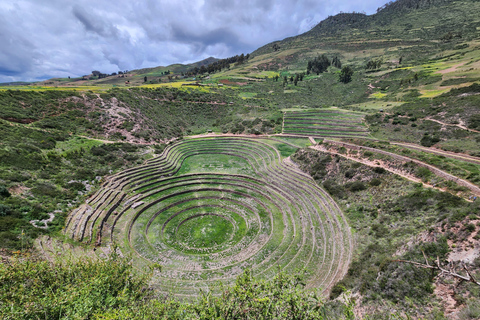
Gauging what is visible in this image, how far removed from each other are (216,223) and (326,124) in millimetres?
37246

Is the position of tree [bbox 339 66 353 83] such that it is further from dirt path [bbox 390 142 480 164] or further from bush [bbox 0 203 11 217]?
bush [bbox 0 203 11 217]

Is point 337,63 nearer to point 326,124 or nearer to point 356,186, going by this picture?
point 326,124

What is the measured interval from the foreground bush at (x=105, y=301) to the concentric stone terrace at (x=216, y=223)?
5004 millimetres

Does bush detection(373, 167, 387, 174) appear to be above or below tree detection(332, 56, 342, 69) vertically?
below

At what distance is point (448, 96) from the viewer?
1604 inches

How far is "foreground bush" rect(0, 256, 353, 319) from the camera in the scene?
8.05 meters

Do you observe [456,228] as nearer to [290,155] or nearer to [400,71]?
[290,155]

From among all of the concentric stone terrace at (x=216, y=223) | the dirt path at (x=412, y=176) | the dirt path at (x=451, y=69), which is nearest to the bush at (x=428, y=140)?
the dirt path at (x=412, y=176)

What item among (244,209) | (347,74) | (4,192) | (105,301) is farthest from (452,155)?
(347,74)

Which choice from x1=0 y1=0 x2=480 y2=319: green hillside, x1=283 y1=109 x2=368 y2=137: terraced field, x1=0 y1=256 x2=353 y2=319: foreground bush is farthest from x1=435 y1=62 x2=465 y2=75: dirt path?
x1=0 y1=256 x2=353 y2=319: foreground bush

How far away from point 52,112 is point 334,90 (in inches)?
3753

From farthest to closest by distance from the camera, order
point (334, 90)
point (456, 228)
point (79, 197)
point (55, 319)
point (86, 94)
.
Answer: point (334, 90) → point (86, 94) → point (79, 197) → point (456, 228) → point (55, 319)

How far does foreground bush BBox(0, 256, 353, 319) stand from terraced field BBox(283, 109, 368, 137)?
40.0m

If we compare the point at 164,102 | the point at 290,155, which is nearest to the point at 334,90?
the point at 290,155
